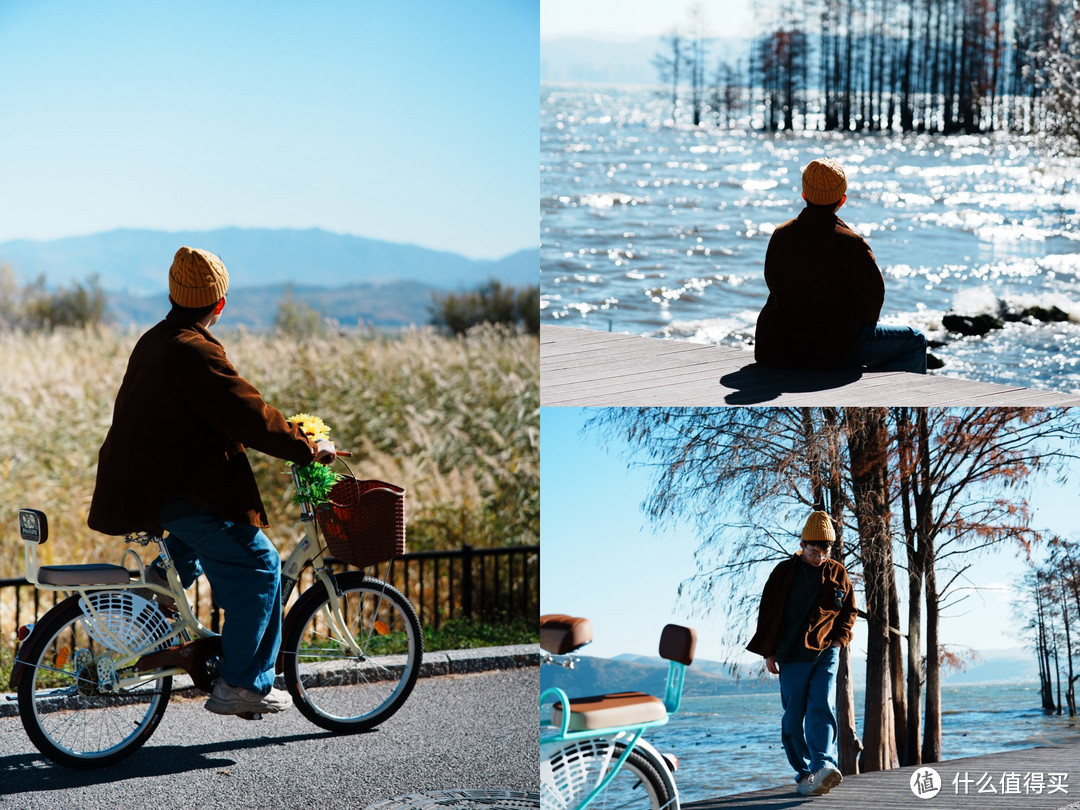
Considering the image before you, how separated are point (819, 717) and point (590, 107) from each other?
74.1 meters

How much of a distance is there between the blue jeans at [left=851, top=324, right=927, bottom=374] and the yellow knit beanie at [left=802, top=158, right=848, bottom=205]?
60 cm

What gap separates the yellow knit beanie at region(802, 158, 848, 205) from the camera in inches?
196

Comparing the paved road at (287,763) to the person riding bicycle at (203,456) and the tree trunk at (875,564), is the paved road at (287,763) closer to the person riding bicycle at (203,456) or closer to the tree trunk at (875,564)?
the person riding bicycle at (203,456)

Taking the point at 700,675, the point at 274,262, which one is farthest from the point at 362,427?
the point at 274,262

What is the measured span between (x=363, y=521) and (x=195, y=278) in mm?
1120

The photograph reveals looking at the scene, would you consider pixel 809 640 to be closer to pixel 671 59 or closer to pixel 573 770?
pixel 573 770

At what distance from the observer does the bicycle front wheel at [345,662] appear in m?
4.57

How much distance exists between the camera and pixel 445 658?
5.86 m

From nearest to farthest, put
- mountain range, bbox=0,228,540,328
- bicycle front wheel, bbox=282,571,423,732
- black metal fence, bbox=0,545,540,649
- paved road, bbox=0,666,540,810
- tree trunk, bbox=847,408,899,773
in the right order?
tree trunk, bbox=847,408,899,773
paved road, bbox=0,666,540,810
bicycle front wheel, bbox=282,571,423,732
black metal fence, bbox=0,545,540,649
mountain range, bbox=0,228,540,328

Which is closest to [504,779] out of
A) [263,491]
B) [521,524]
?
[521,524]

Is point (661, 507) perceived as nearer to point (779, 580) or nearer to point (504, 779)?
point (779, 580)

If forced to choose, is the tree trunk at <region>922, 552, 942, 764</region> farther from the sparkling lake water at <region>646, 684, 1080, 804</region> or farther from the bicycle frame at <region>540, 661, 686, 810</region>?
the bicycle frame at <region>540, 661, 686, 810</region>

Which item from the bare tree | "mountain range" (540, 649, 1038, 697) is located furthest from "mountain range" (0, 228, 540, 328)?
"mountain range" (540, 649, 1038, 697)

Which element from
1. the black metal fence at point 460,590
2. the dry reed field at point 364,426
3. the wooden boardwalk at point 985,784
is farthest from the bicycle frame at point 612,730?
the dry reed field at point 364,426
